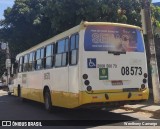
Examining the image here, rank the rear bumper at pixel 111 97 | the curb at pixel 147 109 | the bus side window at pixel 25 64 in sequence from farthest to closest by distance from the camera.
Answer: the bus side window at pixel 25 64
the curb at pixel 147 109
the rear bumper at pixel 111 97

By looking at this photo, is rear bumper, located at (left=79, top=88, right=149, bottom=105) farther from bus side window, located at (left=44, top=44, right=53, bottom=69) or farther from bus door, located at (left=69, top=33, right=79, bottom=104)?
bus side window, located at (left=44, top=44, right=53, bottom=69)

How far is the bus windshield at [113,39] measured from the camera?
11.8 metres

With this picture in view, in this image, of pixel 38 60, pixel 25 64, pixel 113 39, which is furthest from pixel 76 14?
pixel 113 39

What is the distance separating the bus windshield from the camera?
11.8m

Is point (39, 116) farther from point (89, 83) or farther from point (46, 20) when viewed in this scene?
point (46, 20)

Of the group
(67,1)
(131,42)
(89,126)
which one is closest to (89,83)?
(89,126)

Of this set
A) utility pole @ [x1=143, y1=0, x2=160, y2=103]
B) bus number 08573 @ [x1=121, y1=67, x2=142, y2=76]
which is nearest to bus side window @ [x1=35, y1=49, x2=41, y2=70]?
utility pole @ [x1=143, y1=0, x2=160, y2=103]

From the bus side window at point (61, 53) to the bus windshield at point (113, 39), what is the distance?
1.29 m

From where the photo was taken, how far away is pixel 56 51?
45.6 feet

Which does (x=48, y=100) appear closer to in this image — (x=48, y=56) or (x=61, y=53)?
→ (x=48, y=56)

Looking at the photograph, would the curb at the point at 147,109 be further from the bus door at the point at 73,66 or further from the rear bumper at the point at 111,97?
the bus door at the point at 73,66

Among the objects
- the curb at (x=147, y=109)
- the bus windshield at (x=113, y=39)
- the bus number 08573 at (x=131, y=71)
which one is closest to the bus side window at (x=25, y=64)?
the curb at (x=147, y=109)

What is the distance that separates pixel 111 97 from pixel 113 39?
6.34 feet

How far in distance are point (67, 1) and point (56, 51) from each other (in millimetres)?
8411
